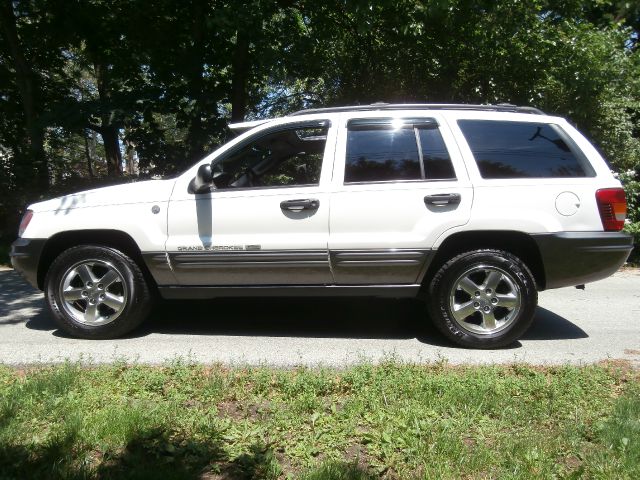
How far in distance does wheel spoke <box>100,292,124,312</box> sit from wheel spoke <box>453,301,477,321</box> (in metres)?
2.88

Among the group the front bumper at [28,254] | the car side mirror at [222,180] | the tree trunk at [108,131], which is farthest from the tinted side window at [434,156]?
the tree trunk at [108,131]

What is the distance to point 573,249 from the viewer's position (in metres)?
4.50

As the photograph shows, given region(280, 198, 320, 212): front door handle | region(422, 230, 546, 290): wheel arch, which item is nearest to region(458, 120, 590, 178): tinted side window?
region(422, 230, 546, 290): wheel arch

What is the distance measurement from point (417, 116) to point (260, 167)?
164 cm

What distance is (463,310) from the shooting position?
4664mm

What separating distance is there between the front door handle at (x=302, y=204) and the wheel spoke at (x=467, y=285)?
4.47 ft

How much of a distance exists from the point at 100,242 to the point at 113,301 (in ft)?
1.78

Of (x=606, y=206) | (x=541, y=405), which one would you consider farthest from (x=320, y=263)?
(x=606, y=206)

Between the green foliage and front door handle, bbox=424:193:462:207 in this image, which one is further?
the green foliage

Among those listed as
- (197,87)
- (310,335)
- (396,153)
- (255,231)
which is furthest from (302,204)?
(197,87)

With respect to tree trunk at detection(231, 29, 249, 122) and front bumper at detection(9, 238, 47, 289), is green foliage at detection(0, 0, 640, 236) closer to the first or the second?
tree trunk at detection(231, 29, 249, 122)

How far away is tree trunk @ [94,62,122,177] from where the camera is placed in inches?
375

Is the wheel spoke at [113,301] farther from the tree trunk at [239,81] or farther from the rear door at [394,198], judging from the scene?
the tree trunk at [239,81]

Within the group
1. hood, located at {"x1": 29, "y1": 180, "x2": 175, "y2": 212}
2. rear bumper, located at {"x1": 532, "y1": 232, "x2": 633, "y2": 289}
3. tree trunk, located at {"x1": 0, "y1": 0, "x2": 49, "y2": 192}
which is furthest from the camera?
tree trunk, located at {"x1": 0, "y1": 0, "x2": 49, "y2": 192}
